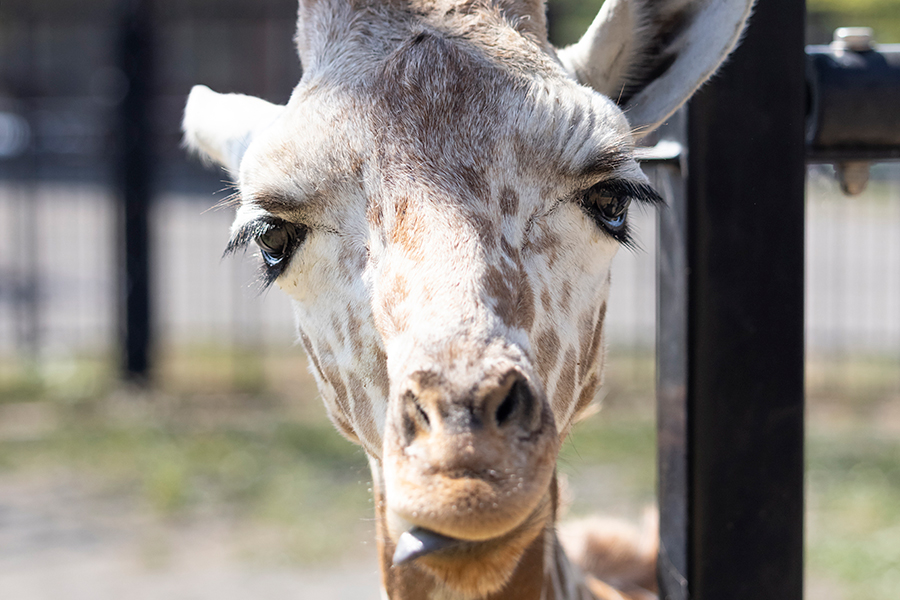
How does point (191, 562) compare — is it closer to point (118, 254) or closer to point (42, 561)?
point (42, 561)

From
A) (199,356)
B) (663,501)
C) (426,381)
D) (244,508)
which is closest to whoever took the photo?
(426,381)

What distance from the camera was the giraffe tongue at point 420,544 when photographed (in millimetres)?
1449

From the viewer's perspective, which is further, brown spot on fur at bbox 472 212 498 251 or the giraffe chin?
brown spot on fur at bbox 472 212 498 251

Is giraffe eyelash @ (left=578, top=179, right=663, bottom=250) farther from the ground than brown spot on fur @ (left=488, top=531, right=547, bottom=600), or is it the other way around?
giraffe eyelash @ (left=578, top=179, right=663, bottom=250)

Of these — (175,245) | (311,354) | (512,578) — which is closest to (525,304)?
(311,354)

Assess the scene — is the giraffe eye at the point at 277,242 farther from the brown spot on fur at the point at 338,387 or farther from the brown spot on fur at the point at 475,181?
the brown spot on fur at the point at 475,181

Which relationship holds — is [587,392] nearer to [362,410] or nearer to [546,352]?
[546,352]

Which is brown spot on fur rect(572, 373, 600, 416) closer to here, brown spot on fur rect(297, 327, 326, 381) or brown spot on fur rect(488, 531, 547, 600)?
brown spot on fur rect(488, 531, 547, 600)

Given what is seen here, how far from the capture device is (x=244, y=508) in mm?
6809

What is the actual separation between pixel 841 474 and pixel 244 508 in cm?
486

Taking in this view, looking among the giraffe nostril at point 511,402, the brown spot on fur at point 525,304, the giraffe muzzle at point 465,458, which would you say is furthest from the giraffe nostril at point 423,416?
the brown spot on fur at point 525,304

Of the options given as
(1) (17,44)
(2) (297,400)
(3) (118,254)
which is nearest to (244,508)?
(2) (297,400)

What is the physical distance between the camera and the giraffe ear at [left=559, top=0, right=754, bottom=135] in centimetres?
199

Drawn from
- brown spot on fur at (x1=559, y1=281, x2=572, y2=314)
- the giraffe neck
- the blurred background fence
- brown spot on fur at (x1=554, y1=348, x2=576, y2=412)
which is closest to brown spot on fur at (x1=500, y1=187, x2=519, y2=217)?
brown spot on fur at (x1=559, y1=281, x2=572, y2=314)
